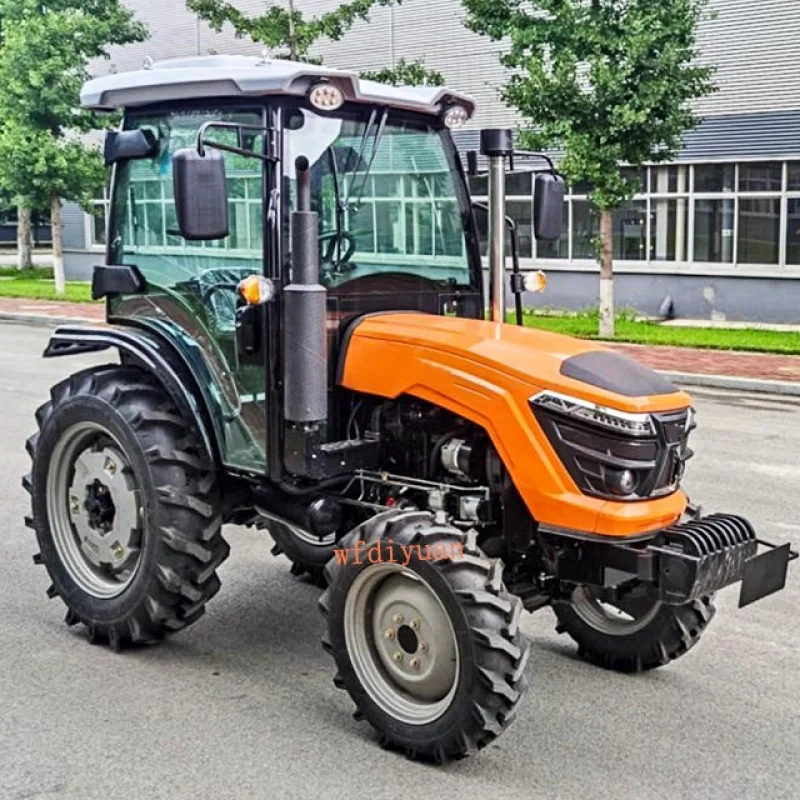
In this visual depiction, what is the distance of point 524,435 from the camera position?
4.52 meters

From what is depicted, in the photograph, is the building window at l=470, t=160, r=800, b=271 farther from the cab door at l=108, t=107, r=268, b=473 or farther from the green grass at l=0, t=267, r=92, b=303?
the cab door at l=108, t=107, r=268, b=473

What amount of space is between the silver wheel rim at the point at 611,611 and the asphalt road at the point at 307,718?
0.21 meters

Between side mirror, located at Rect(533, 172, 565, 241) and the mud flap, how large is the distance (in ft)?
6.11

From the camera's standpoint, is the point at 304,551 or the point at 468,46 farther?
the point at 468,46

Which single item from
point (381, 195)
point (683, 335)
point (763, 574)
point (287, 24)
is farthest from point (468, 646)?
point (287, 24)

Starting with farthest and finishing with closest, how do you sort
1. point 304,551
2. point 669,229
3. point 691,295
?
1. point 669,229
2. point 691,295
3. point 304,551

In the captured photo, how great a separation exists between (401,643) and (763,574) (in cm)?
147

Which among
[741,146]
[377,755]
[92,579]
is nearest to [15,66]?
[741,146]

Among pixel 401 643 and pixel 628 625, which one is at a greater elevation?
pixel 401 643

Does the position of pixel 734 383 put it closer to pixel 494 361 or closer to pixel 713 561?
pixel 713 561

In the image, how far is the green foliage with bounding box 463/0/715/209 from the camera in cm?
1764

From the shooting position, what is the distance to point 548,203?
5570 mm

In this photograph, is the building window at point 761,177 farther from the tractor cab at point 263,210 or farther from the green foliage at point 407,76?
the tractor cab at point 263,210

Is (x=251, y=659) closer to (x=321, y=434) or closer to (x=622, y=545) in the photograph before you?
(x=321, y=434)
